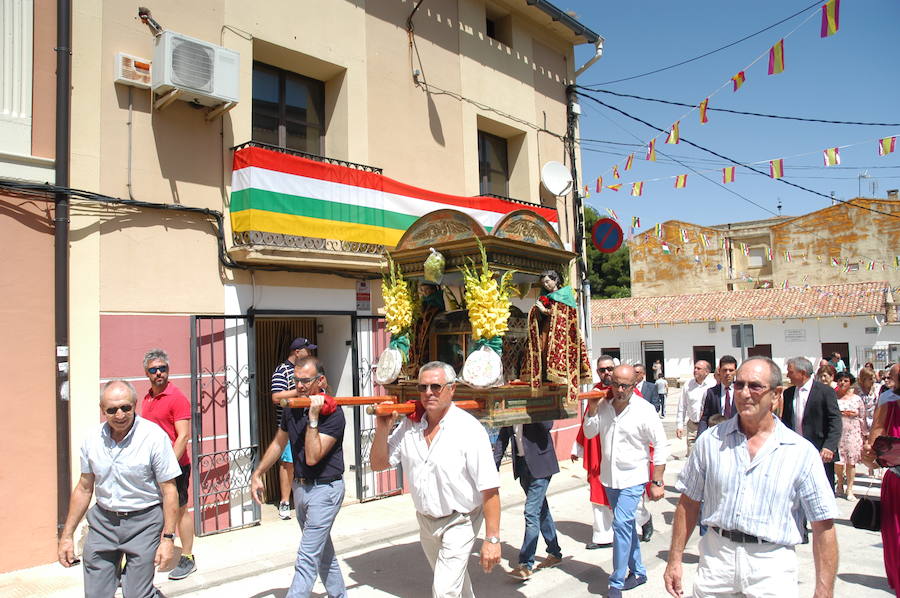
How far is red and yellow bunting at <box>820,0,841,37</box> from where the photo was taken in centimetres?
760

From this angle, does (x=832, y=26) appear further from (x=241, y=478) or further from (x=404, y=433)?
(x=241, y=478)

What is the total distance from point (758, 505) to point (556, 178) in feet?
30.0

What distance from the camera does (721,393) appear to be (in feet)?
23.0

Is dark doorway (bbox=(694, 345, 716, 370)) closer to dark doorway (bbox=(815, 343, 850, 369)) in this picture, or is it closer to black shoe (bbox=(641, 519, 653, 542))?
dark doorway (bbox=(815, 343, 850, 369))

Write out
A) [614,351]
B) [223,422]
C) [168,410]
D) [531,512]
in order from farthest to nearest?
[614,351] → [223,422] → [168,410] → [531,512]

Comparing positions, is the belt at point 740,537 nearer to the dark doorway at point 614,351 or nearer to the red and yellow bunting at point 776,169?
the red and yellow bunting at point 776,169

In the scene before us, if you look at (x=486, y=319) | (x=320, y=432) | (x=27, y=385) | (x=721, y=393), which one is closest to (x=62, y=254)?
(x=27, y=385)

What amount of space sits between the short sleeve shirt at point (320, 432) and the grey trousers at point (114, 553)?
3.47 feet

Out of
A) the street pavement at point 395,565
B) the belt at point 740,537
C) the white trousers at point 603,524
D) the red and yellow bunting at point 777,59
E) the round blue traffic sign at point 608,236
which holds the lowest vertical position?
the street pavement at point 395,565

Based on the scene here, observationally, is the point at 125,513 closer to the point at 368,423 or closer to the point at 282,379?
the point at 282,379

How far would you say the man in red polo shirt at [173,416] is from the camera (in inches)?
224

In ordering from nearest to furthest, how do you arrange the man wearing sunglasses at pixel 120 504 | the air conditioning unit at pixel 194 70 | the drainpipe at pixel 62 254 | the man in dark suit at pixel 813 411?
the man wearing sunglasses at pixel 120 504
the drainpipe at pixel 62 254
the man in dark suit at pixel 813 411
the air conditioning unit at pixel 194 70

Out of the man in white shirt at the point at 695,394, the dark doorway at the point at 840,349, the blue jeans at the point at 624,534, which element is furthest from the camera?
the dark doorway at the point at 840,349

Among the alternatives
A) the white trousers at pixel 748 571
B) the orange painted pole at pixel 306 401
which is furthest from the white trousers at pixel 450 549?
the white trousers at pixel 748 571
